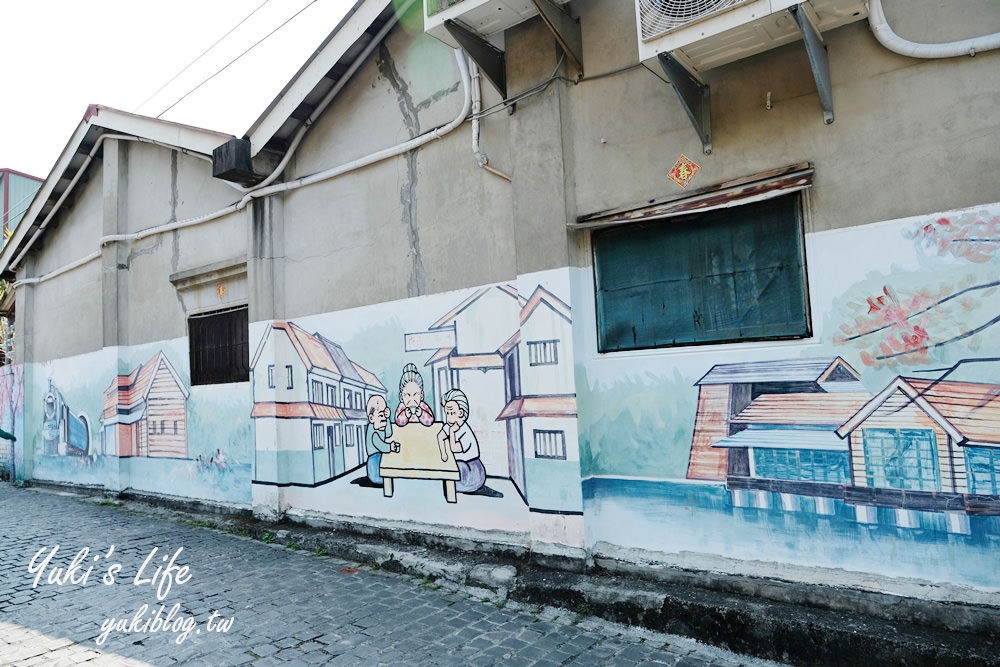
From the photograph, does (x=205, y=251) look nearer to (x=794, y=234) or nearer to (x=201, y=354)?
(x=201, y=354)

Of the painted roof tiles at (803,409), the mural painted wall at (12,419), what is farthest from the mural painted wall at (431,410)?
the mural painted wall at (12,419)

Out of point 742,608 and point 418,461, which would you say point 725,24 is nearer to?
point 742,608

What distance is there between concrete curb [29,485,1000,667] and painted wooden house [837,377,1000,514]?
67cm

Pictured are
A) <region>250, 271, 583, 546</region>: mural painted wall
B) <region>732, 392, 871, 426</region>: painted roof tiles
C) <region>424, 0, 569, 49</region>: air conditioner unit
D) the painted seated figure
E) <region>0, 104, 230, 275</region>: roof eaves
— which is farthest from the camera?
<region>0, 104, 230, 275</region>: roof eaves

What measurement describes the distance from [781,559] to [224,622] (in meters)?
4.33

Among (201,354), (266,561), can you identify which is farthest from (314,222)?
(266,561)

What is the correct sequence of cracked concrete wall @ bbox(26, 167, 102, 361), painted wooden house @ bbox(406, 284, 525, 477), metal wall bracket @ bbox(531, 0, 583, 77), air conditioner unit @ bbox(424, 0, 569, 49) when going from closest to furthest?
metal wall bracket @ bbox(531, 0, 583, 77)
air conditioner unit @ bbox(424, 0, 569, 49)
painted wooden house @ bbox(406, 284, 525, 477)
cracked concrete wall @ bbox(26, 167, 102, 361)

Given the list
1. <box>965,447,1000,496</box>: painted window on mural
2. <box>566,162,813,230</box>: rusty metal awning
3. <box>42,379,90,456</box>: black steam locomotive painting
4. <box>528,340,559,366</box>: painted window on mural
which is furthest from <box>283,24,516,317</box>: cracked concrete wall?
<box>42,379,90,456</box>: black steam locomotive painting

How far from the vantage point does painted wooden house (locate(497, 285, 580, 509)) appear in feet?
17.6

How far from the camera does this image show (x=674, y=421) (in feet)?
16.4

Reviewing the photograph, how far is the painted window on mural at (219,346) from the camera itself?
8.83 meters

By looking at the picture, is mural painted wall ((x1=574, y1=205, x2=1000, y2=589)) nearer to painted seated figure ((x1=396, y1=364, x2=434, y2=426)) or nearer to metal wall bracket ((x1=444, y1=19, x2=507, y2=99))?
painted seated figure ((x1=396, y1=364, x2=434, y2=426))

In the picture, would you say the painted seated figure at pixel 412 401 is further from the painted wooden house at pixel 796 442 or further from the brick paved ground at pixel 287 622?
the painted wooden house at pixel 796 442

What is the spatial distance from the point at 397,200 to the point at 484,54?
1.92 meters
